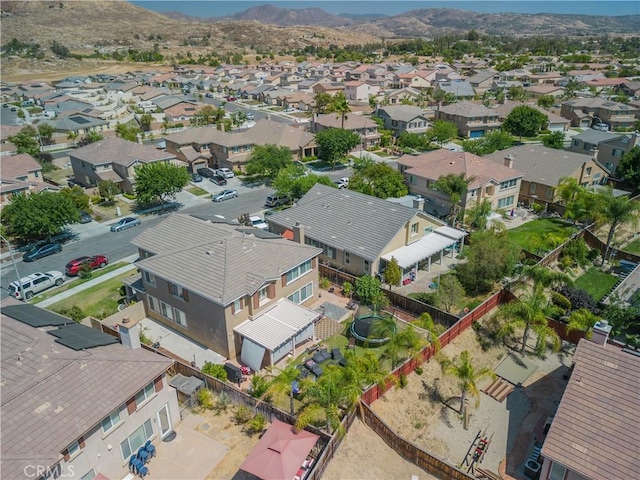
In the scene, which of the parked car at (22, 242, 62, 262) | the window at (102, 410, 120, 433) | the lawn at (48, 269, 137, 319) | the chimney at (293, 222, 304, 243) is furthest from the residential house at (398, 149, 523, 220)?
the parked car at (22, 242, 62, 262)

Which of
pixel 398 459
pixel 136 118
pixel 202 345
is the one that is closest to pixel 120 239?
pixel 202 345

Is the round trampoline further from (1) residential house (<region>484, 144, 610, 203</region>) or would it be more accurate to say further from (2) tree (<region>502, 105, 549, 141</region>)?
(2) tree (<region>502, 105, 549, 141</region>)

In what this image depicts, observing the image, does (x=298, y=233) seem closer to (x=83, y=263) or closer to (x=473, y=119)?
(x=83, y=263)

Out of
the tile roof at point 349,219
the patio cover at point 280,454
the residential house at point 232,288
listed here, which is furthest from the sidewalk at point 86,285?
the patio cover at point 280,454

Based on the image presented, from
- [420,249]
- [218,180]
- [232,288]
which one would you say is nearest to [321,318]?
[232,288]

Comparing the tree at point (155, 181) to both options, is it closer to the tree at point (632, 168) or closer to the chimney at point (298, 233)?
the chimney at point (298, 233)

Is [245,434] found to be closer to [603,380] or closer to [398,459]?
[398,459]
